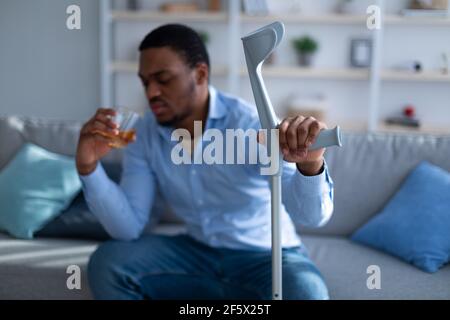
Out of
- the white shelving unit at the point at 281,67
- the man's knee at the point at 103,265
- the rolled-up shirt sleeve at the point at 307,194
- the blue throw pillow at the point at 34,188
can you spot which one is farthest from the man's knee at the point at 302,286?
the white shelving unit at the point at 281,67

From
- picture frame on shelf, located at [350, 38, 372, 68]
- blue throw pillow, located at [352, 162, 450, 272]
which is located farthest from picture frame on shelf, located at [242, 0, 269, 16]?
blue throw pillow, located at [352, 162, 450, 272]

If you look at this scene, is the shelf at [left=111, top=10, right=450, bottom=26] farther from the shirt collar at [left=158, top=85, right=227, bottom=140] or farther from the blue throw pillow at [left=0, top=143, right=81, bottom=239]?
the shirt collar at [left=158, top=85, right=227, bottom=140]

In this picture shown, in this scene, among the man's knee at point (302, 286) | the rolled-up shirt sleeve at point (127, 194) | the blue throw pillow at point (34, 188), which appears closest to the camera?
the man's knee at point (302, 286)

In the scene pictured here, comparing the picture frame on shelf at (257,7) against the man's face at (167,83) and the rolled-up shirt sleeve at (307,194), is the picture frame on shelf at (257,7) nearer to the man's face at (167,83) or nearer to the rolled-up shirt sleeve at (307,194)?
the man's face at (167,83)

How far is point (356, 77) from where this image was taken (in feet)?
10.7

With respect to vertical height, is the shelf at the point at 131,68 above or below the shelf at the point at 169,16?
below

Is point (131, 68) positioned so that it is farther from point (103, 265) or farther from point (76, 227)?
point (103, 265)

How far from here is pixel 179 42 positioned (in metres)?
1.34

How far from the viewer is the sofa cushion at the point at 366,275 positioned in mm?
1311

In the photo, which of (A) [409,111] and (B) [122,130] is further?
(A) [409,111]

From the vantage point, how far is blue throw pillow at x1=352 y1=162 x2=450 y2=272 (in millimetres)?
1437

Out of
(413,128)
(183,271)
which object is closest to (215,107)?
(183,271)

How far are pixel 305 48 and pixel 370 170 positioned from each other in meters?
1.77

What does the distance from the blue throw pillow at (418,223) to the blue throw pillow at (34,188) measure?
0.82 metres
